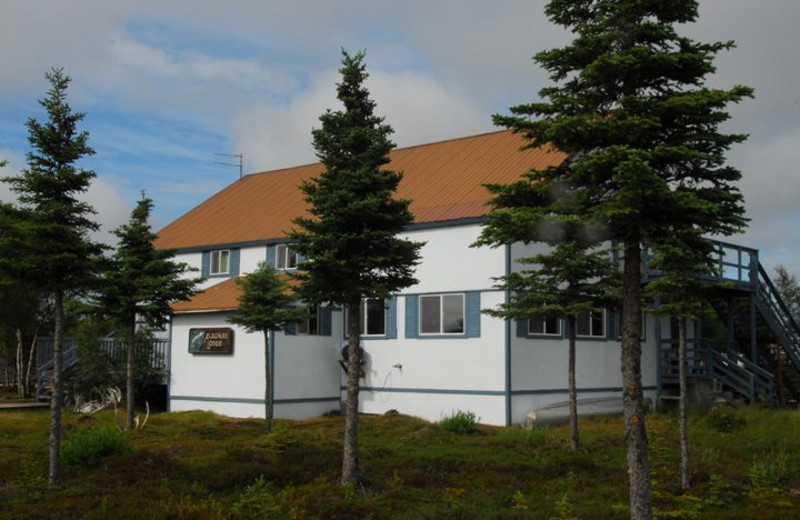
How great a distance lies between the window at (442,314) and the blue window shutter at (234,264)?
8.61 metres

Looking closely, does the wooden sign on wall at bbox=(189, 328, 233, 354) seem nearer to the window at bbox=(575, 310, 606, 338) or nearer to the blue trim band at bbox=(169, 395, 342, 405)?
the blue trim band at bbox=(169, 395, 342, 405)

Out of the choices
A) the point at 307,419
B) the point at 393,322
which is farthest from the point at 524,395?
the point at 307,419

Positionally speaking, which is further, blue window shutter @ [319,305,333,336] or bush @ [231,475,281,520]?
blue window shutter @ [319,305,333,336]

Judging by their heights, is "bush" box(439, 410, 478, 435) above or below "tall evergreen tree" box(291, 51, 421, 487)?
below

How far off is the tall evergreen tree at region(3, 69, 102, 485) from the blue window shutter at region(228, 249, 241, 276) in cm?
1669

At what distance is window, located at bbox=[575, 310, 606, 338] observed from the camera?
86.0 feet

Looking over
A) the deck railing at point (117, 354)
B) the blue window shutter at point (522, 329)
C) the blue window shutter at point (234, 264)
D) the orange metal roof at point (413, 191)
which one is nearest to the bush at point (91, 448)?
the blue window shutter at point (522, 329)

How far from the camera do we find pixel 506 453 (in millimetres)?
18016

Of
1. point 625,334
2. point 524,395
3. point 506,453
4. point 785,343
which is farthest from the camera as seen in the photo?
point 785,343

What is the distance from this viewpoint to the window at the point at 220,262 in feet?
103

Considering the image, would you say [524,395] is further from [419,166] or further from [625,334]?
[625,334]

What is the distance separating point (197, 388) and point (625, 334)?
62.8ft

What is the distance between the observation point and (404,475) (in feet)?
50.3

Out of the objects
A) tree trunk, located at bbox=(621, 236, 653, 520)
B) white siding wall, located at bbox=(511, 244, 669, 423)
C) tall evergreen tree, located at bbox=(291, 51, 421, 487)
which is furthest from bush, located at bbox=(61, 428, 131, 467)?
white siding wall, located at bbox=(511, 244, 669, 423)
